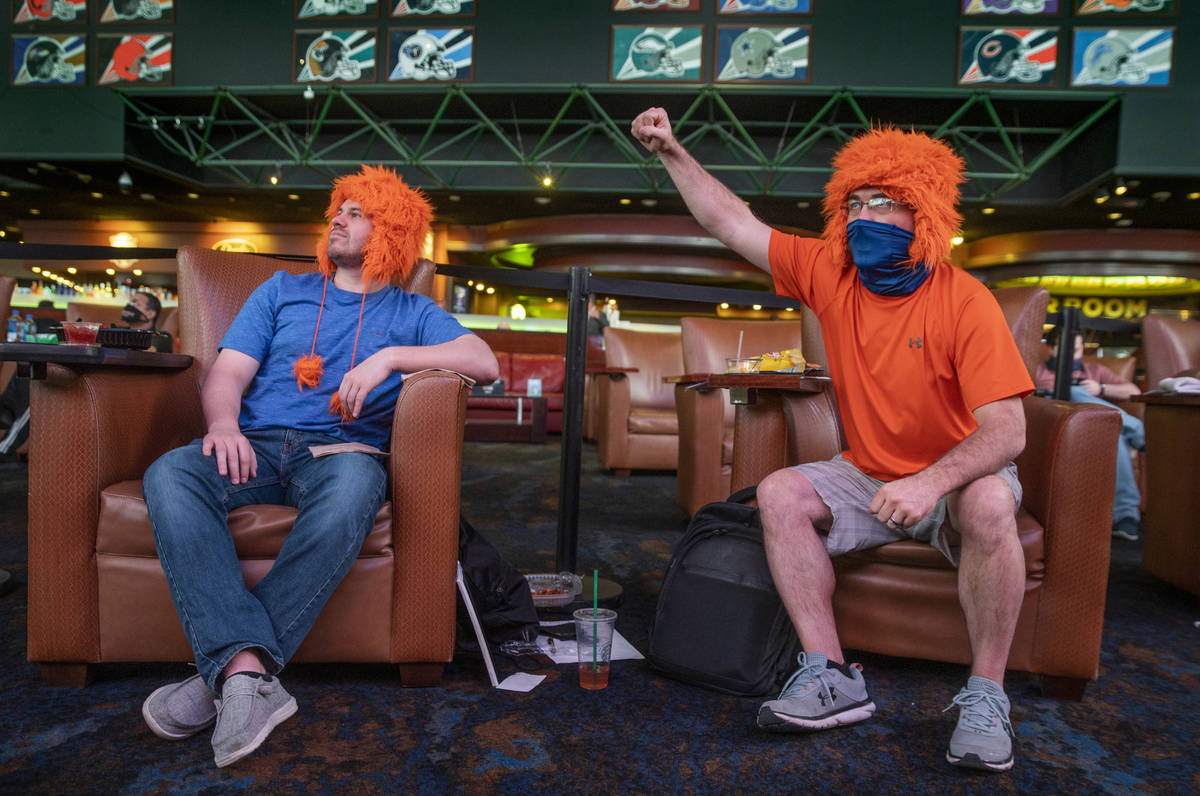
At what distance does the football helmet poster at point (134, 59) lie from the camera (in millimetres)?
8602

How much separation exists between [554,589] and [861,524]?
2.79 feet

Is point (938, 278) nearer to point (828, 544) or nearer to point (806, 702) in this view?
point (828, 544)

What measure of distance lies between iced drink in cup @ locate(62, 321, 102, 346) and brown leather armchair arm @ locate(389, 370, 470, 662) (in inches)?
26.3

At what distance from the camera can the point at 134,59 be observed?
864 centimetres

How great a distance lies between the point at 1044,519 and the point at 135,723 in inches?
71.4

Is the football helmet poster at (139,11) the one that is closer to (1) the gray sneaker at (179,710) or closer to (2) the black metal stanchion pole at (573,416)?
(2) the black metal stanchion pole at (573,416)

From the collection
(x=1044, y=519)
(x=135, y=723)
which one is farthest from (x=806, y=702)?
(x=135, y=723)

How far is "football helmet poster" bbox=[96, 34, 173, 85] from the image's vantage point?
860 centimetres

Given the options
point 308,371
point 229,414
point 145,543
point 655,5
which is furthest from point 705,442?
point 655,5

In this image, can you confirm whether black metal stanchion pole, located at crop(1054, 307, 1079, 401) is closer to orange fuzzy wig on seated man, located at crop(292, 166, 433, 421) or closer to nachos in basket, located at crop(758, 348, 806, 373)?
nachos in basket, located at crop(758, 348, 806, 373)

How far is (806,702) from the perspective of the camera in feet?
4.21

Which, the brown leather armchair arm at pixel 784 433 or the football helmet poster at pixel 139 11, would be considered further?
the football helmet poster at pixel 139 11

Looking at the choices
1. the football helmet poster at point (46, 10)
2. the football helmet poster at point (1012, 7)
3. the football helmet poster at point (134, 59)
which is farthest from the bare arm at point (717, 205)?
the football helmet poster at point (46, 10)

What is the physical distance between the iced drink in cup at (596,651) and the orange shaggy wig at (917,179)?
100 centimetres
